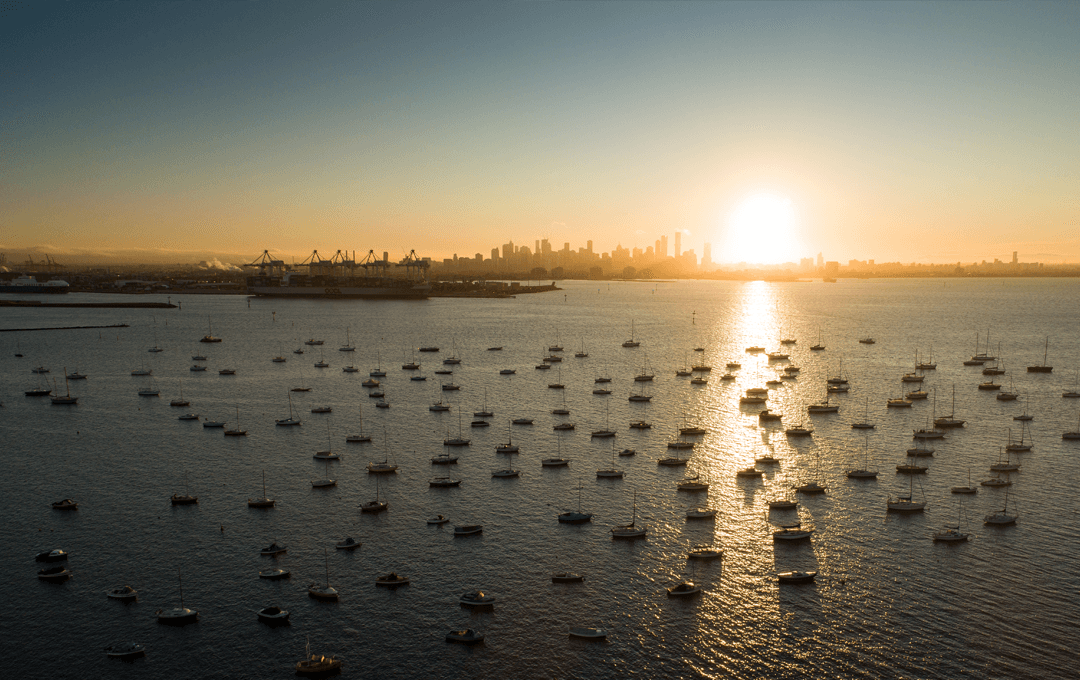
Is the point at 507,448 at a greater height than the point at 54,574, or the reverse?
the point at 507,448

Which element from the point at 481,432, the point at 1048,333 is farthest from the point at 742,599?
the point at 1048,333

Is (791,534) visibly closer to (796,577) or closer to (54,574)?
(796,577)

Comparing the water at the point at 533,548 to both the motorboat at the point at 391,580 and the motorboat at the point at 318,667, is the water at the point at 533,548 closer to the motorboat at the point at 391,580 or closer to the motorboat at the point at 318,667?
the motorboat at the point at 391,580

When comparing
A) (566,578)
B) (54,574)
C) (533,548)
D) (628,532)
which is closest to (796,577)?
(628,532)

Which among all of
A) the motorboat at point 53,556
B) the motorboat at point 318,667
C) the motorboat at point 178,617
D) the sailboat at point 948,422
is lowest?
the motorboat at point 318,667

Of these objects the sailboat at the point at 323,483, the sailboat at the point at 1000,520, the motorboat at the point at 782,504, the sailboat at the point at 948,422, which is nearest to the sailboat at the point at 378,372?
the sailboat at the point at 323,483
